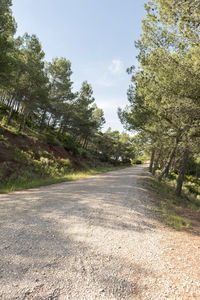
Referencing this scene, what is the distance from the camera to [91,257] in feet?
8.27

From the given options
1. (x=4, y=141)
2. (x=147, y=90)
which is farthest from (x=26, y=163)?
(x=147, y=90)

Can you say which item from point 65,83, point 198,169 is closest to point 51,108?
point 65,83

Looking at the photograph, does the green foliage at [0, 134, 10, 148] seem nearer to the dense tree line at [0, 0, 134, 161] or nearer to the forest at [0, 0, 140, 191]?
the forest at [0, 0, 140, 191]

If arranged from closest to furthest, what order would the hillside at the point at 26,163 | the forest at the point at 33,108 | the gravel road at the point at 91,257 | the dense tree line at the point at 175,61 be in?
1. the gravel road at the point at 91,257
2. the dense tree line at the point at 175,61
3. the hillside at the point at 26,163
4. the forest at the point at 33,108

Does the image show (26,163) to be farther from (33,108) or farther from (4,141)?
(33,108)

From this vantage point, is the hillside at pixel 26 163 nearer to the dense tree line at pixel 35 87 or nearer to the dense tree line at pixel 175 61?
the dense tree line at pixel 35 87

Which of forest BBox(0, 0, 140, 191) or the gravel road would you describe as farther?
forest BBox(0, 0, 140, 191)

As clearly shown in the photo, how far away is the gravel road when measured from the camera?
1873mm

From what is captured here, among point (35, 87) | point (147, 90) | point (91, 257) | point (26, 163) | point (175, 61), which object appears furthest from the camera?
point (35, 87)

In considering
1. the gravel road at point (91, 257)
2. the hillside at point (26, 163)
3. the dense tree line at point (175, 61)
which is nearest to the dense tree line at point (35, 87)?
the hillside at point (26, 163)

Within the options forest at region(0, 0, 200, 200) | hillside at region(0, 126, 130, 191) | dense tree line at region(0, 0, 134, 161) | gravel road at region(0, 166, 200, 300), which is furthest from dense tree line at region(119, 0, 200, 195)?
dense tree line at region(0, 0, 134, 161)

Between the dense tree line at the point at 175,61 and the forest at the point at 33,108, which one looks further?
the forest at the point at 33,108

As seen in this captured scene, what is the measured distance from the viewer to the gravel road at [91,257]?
1873 millimetres

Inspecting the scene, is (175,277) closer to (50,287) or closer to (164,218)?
(50,287)
